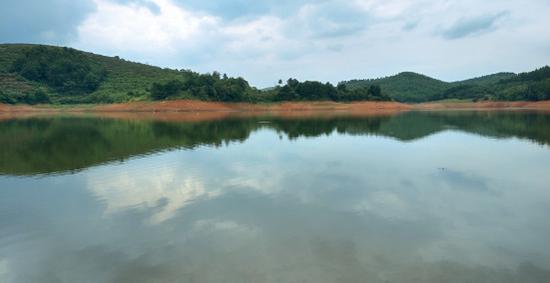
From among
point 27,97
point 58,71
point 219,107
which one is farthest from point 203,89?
point 58,71

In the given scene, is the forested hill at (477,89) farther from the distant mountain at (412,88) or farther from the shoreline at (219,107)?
the shoreline at (219,107)

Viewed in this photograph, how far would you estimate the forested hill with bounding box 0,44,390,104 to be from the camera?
102 m

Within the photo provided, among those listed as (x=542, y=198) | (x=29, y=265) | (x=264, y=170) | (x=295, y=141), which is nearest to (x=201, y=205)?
(x=29, y=265)

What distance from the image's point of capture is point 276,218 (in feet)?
37.2

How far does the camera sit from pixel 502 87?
456ft

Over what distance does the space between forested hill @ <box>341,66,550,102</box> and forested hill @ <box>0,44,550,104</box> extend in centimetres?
33

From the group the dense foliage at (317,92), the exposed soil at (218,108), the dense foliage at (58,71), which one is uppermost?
the dense foliage at (58,71)

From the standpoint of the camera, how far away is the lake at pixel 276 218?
26.3 feet

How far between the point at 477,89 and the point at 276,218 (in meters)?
158

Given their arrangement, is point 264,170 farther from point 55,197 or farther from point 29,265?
point 29,265

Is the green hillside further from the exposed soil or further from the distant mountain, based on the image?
→ the distant mountain

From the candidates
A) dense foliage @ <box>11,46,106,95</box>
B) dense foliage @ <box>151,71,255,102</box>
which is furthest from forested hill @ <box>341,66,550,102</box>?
dense foliage @ <box>11,46,106,95</box>

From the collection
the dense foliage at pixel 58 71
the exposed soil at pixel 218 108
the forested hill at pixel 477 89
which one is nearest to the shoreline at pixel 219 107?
the exposed soil at pixel 218 108

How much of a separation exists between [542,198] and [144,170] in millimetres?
17783
